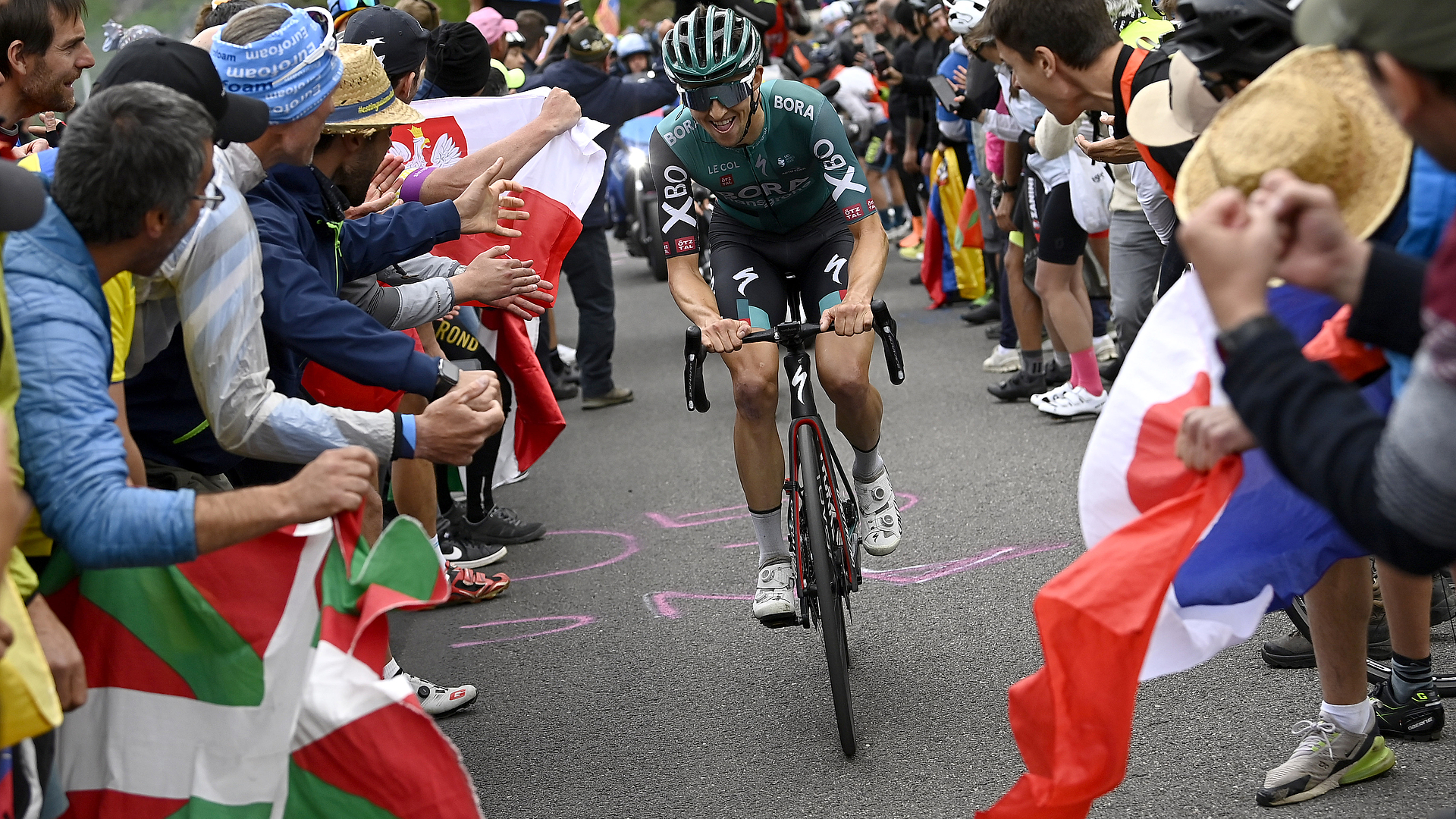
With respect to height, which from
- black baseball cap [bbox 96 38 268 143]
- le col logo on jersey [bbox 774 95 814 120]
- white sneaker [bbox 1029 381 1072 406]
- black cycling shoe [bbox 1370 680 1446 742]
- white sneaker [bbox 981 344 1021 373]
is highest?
black baseball cap [bbox 96 38 268 143]

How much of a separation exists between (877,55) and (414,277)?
8.33 metres

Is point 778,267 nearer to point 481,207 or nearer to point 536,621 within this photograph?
point 481,207

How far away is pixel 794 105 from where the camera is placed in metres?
4.93

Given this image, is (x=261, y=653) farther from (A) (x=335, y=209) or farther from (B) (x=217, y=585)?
(A) (x=335, y=209)

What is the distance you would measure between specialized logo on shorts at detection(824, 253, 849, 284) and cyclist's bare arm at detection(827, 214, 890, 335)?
0.04 metres

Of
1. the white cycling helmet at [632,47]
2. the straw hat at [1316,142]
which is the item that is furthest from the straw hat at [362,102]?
the white cycling helmet at [632,47]

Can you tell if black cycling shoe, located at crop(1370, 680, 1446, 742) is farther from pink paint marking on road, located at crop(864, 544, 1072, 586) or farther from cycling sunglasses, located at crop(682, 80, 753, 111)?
cycling sunglasses, located at crop(682, 80, 753, 111)

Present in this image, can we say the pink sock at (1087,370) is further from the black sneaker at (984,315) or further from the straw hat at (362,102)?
the straw hat at (362,102)

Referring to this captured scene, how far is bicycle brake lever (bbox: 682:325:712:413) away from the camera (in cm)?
430

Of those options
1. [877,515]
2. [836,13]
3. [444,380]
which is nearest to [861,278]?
[877,515]

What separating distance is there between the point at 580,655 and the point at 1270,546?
2.94 meters

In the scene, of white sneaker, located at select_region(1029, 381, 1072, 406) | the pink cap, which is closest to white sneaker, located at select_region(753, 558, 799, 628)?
white sneaker, located at select_region(1029, 381, 1072, 406)

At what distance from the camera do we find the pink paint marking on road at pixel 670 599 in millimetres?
5535

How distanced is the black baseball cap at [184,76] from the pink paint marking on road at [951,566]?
3.23 metres
